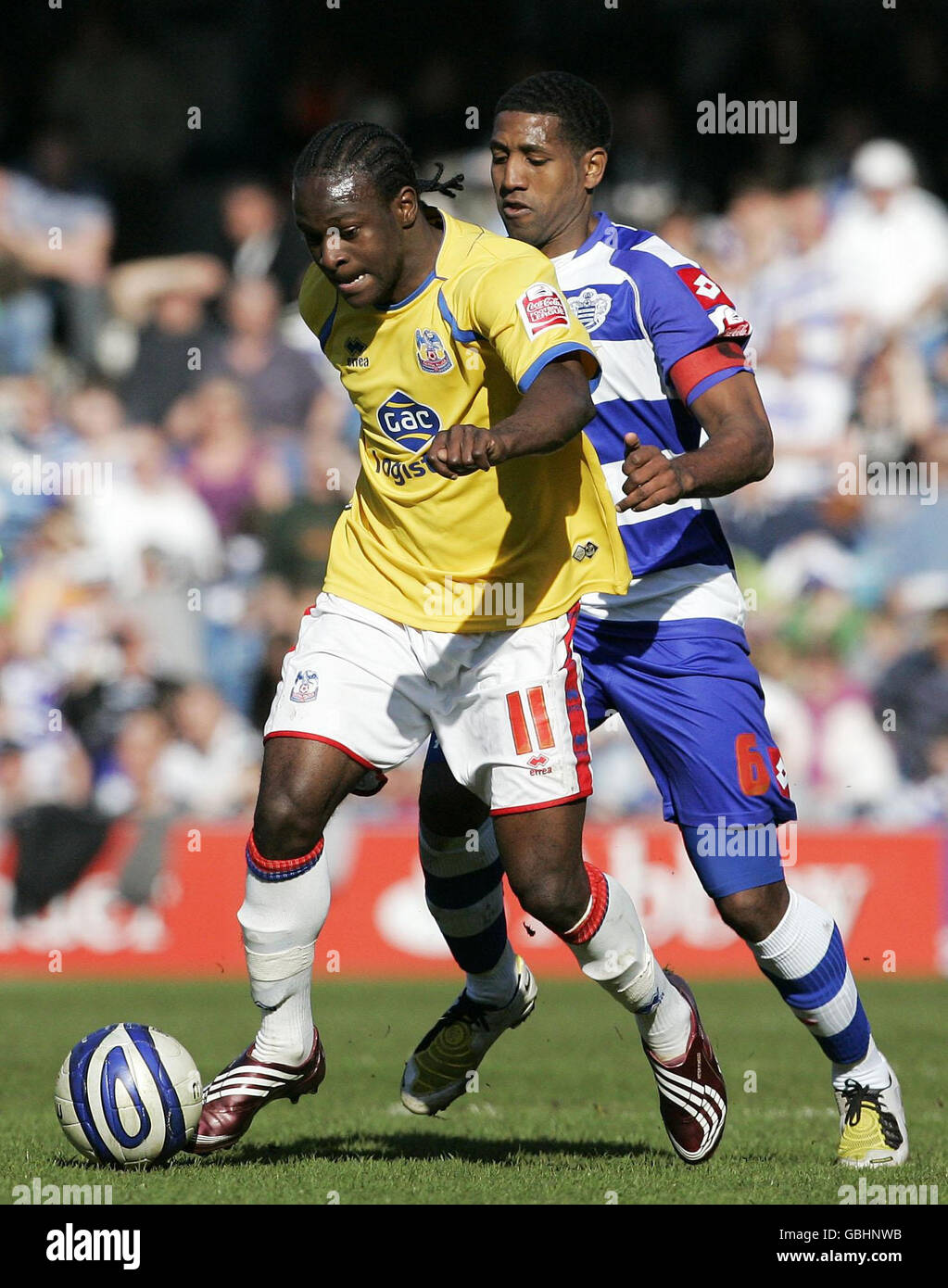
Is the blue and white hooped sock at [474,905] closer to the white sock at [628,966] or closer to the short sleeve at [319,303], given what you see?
the white sock at [628,966]

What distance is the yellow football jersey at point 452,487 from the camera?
16.4 ft

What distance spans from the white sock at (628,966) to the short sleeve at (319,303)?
172 centimetres

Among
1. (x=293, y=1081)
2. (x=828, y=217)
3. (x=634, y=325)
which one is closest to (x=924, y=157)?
(x=828, y=217)

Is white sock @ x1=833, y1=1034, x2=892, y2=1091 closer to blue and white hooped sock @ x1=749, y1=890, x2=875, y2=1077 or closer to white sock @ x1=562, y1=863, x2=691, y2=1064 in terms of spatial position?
blue and white hooped sock @ x1=749, y1=890, x2=875, y2=1077

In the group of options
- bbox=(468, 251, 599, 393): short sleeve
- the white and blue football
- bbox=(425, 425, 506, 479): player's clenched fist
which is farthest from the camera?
the white and blue football

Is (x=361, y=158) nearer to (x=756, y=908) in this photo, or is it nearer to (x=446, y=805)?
(x=446, y=805)

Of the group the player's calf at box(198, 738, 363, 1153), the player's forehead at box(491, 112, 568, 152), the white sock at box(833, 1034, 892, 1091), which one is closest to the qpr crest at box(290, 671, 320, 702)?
the player's calf at box(198, 738, 363, 1153)

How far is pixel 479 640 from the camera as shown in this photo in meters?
5.13

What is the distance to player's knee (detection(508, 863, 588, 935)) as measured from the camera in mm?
5055

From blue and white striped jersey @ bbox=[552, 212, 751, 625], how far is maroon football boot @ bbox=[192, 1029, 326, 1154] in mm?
1646

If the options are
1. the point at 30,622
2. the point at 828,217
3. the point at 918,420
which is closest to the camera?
the point at 30,622

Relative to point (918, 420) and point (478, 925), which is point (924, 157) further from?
point (478, 925)

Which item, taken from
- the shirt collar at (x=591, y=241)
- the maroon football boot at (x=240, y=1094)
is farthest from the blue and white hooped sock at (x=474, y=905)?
the shirt collar at (x=591, y=241)

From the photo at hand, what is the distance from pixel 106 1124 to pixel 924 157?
1387 centimetres
